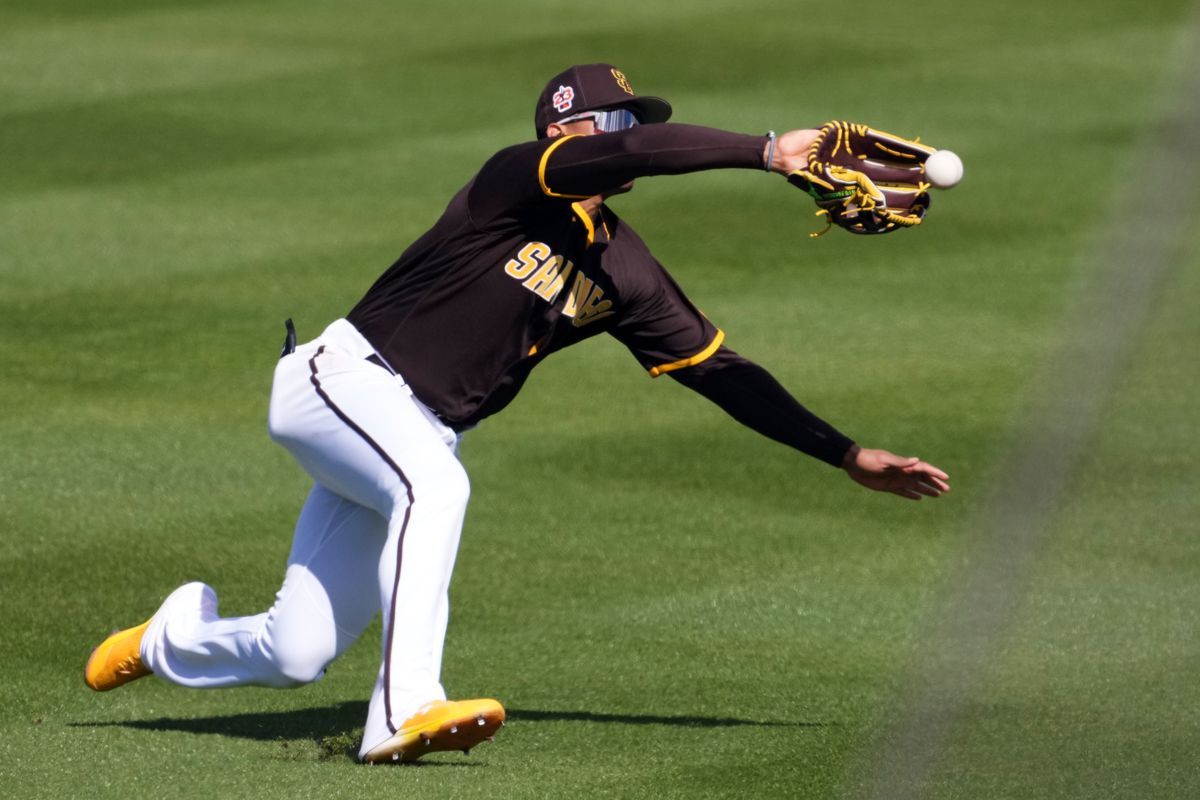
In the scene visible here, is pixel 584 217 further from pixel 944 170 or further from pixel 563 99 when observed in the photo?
pixel 944 170

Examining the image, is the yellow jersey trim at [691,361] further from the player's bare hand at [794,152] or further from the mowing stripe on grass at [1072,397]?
the mowing stripe on grass at [1072,397]

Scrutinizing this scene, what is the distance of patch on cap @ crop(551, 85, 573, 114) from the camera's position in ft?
18.3

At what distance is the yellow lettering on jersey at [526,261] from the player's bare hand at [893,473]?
1.16 m

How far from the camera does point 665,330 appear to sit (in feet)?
19.3

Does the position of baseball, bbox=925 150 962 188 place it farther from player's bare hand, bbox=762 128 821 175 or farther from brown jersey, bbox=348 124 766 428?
brown jersey, bbox=348 124 766 428

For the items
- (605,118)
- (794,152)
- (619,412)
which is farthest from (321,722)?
(619,412)

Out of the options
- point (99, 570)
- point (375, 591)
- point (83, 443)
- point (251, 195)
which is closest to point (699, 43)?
point (251, 195)

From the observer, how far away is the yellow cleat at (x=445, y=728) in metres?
4.66

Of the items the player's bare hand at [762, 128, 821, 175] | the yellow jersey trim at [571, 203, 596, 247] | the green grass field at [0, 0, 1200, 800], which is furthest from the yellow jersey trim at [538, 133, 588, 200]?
the green grass field at [0, 0, 1200, 800]

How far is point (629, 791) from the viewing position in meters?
4.97

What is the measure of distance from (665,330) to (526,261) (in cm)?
71

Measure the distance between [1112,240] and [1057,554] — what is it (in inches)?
22.5

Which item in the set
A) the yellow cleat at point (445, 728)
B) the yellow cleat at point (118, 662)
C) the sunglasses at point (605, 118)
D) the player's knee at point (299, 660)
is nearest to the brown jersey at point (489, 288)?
the sunglasses at point (605, 118)

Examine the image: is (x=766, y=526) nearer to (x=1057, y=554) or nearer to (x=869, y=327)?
(x=869, y=327)
